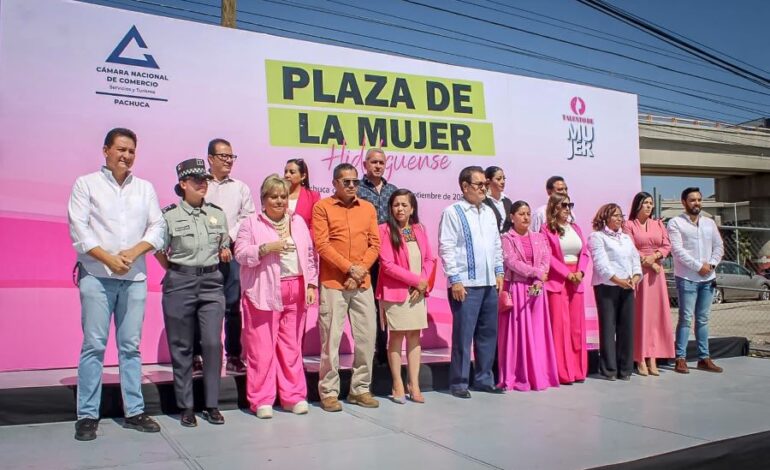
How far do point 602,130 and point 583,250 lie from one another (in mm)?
2699

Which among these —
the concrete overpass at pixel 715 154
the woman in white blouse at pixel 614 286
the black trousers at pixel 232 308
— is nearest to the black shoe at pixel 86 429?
the black trousers at pixel 232 308

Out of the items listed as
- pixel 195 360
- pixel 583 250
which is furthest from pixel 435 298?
pixel 195 360

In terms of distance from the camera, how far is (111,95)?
518 cm

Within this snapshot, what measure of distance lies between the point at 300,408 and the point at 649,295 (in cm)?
342

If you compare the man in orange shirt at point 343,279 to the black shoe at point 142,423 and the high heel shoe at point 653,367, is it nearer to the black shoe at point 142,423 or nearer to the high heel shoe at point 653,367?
the black shoe at point 142,423

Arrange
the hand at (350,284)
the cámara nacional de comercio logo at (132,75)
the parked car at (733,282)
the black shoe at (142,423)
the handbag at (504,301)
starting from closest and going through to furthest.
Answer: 1. the black shoe at (142,423)
2. the hand at (350,284)
3. the cámara nacional de comercio logo at (132,75)
4. the handbag at (504,301)
5. the parked car at (733,282)

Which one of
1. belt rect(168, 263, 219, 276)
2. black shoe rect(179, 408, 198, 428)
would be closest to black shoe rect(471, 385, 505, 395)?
black shoe rect(179, 408, 198, 428)

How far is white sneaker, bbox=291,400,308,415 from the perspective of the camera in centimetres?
437

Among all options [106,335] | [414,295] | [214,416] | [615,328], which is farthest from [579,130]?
[106,335]

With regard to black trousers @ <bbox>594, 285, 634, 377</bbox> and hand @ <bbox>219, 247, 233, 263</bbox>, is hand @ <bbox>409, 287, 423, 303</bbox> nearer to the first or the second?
hand @ <bbox>219, 247, 233, 263</bbox>

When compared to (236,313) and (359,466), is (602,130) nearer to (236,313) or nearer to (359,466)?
(236,313)

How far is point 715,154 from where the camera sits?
90.2ft

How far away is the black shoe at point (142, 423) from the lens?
3857 mm

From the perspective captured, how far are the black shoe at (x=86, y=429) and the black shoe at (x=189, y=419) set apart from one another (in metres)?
0.49
